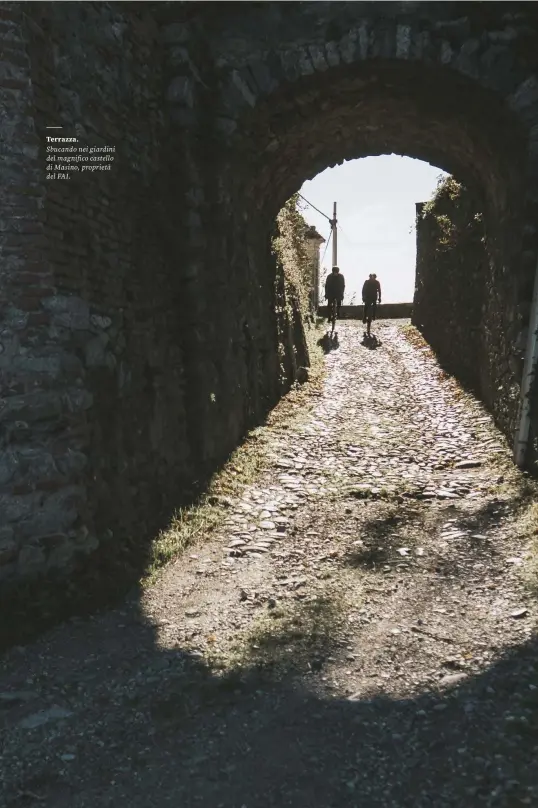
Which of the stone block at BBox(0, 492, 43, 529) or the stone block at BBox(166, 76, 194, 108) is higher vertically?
the stone block at BBox(166, 76, 194, 108)

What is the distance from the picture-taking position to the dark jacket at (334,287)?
1658cm

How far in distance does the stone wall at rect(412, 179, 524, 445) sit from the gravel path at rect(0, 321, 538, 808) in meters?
1.48

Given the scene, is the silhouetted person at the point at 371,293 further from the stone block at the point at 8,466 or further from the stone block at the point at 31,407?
the stone block at the point at 8,466

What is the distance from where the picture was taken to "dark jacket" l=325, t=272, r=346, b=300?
54.4 ft

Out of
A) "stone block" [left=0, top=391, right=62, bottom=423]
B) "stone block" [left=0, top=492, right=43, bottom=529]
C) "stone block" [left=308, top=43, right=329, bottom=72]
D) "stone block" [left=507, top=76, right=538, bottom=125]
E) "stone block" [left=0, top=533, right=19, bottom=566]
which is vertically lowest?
"stone block" [left=0, top=533, right=19, bottom=566]

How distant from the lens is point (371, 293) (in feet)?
53.3

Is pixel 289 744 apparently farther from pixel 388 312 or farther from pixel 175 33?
pixel 388 312

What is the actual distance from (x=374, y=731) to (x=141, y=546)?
2.55 m

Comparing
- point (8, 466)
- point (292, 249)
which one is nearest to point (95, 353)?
point (8, 466)

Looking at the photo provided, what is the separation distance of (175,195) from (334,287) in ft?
35.6

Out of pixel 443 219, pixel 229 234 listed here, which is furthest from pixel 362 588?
pixel 443 219

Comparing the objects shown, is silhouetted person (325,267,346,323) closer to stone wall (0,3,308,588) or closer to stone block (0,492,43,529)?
stone wall (0,3,308,588)

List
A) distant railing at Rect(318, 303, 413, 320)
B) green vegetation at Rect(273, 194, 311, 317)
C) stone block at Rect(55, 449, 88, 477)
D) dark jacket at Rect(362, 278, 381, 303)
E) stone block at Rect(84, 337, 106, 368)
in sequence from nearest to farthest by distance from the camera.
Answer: stone block at Rect(55, 449, 88, 477) → stone block at Rect(84, 337, 106, 368) → green vegetation at Rect(273, 194, 311, 317) → dark jacket at Rect(362, 278, 381, 303) → distant railing at Rect(318, 303, 413, 320)

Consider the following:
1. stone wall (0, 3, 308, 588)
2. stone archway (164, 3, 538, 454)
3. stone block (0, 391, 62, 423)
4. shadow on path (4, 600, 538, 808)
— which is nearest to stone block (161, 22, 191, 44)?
stone archway (164, 3, 538, 454)
